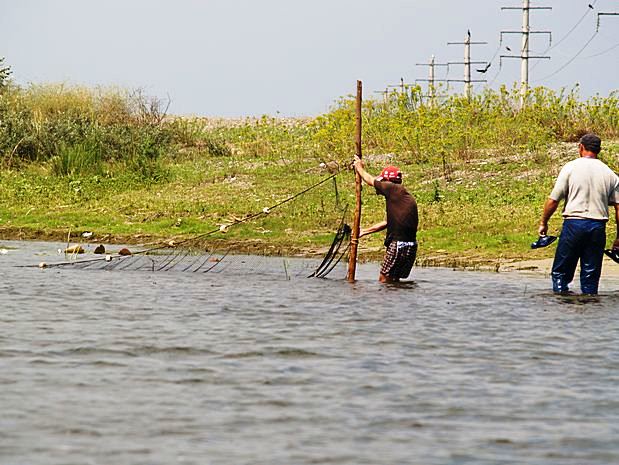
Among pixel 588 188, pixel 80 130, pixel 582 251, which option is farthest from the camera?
pixel 80 130

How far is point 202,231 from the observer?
19.7 meters

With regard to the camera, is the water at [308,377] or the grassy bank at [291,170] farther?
the grassy bank at [291,170]

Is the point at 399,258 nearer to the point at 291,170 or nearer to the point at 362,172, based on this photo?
the point at 362,172

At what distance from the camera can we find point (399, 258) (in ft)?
42.9

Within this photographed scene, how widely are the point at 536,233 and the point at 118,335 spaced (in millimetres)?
9476

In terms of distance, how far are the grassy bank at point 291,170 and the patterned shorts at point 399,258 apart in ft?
10.1

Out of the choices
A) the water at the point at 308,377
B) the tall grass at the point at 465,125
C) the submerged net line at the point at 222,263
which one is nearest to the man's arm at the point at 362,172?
the water at the point at 308,377

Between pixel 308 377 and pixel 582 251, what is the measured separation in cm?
451

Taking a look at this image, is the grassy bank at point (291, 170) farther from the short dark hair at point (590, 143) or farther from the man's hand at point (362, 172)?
the short dark hair at point (590, 143)

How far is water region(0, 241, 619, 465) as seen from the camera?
593cm

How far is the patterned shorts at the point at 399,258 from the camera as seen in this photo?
13.0m

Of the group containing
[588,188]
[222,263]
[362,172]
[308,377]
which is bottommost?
[222,263]

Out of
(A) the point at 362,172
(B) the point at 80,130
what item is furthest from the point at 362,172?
(B) the point at 80,130

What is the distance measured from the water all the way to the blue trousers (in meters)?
0.22
